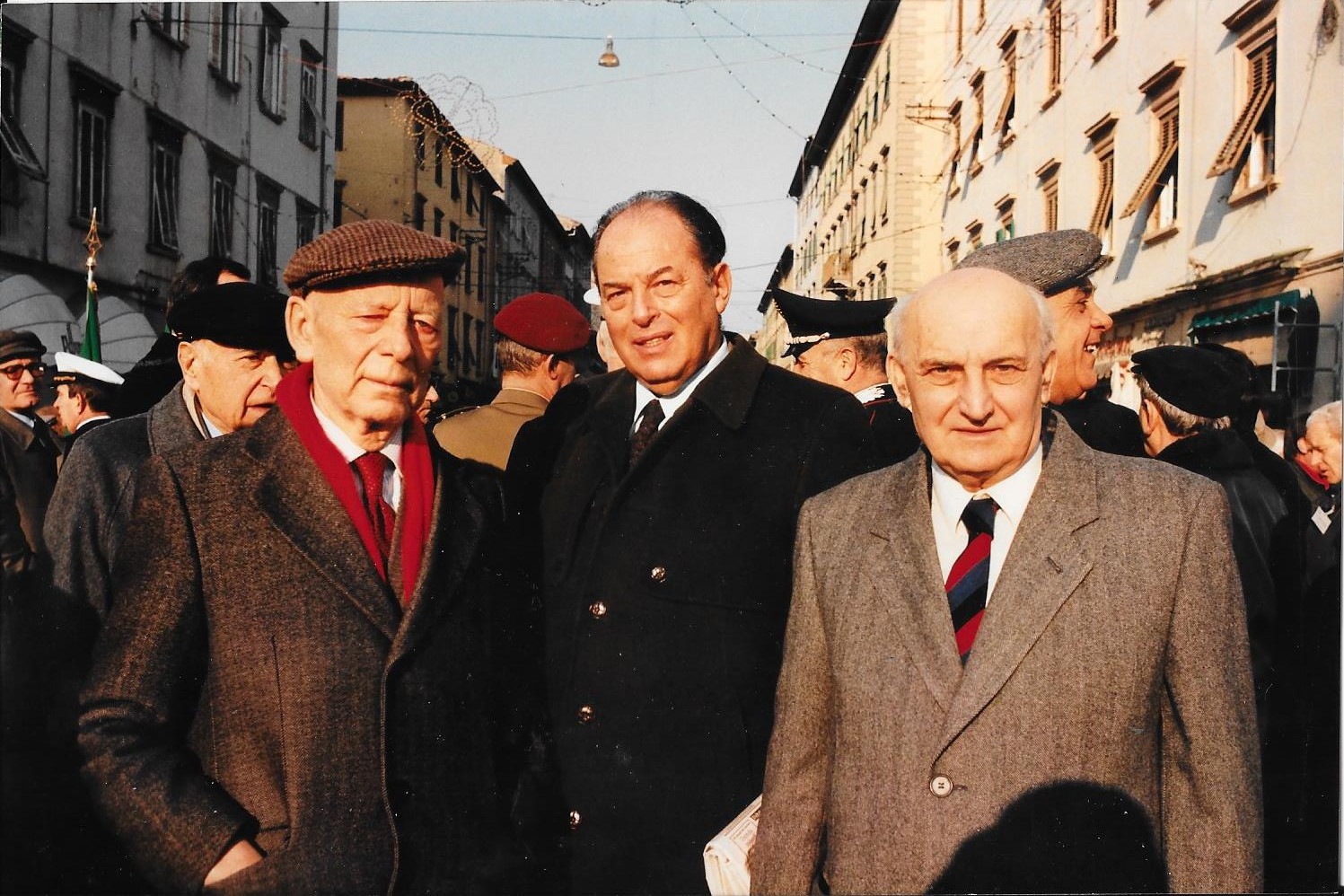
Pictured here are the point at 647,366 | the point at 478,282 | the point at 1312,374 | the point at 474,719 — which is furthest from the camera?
the point at 478,282

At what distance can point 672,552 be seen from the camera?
97.9 inches

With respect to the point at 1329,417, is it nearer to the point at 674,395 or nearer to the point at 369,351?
the point at 674,395

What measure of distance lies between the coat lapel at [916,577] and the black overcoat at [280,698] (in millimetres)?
850

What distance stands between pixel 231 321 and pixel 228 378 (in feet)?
0.50

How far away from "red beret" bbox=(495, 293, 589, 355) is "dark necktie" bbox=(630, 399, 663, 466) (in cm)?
161

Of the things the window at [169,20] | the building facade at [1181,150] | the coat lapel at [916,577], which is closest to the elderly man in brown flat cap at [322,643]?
the coat lapel at [916,577]

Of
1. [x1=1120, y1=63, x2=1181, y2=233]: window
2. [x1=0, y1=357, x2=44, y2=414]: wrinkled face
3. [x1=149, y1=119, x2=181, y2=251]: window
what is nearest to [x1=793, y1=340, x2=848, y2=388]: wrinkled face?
[x1=1120, y1=63, x2=1181, y2=233]: window

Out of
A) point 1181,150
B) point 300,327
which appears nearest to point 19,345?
point 300,327

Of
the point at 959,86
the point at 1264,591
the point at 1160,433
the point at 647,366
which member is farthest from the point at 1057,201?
the point at 647,366

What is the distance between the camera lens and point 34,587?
2.47 metres

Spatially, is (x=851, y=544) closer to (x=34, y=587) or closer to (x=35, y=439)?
(x=34, y=587)

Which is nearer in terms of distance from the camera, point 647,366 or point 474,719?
point 474,719

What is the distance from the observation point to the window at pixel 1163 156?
4393 millimetres

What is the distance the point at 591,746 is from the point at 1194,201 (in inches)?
205
